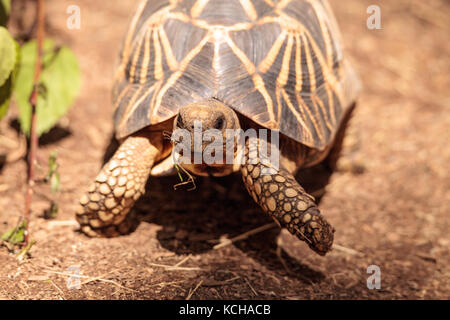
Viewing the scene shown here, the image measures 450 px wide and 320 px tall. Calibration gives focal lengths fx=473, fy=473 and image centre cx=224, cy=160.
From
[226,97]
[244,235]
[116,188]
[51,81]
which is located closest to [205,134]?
[226,97]

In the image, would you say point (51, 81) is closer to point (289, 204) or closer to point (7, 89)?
point (7, 89)

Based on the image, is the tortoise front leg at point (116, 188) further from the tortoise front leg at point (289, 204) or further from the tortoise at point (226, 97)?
the tortoise front leg at point (289, 204)

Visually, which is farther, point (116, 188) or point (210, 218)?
point (210, 218)

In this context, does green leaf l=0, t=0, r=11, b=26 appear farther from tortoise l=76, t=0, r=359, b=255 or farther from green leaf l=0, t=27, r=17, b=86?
tortoise l=76, t=0, r=359, b=255

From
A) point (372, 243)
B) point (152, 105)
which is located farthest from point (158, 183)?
point (372, 243)

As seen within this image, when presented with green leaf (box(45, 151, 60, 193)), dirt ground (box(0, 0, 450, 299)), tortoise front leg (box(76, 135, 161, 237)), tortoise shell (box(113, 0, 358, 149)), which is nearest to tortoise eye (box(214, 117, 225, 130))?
tortoise shell (box(113, 0, 358, 149))
